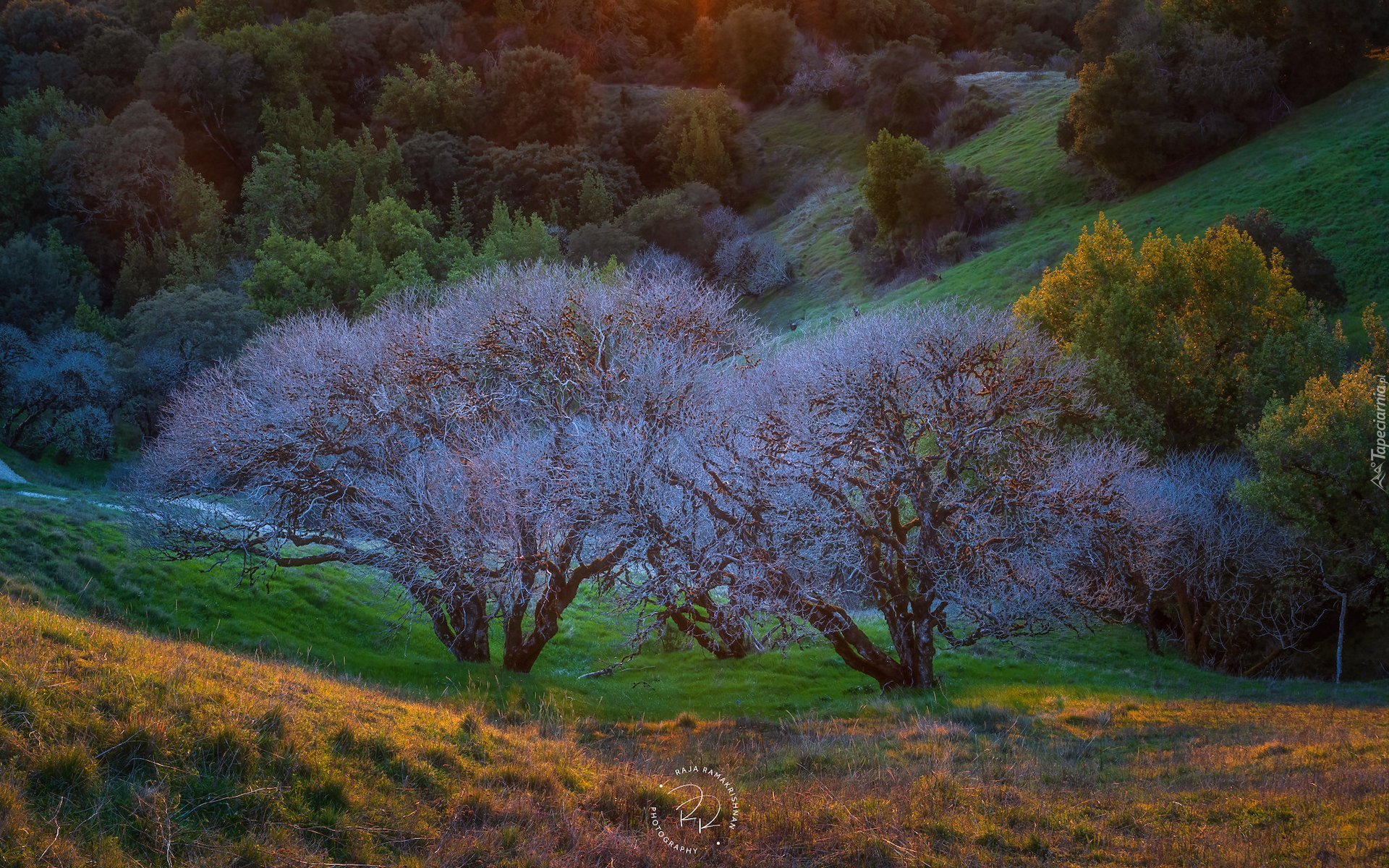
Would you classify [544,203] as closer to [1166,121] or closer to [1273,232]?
[1166,121]

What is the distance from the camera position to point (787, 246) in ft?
204

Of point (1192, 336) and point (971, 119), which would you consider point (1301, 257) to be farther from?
point (971, 119)

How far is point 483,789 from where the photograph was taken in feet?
25.9

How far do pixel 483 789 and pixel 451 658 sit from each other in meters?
10.8

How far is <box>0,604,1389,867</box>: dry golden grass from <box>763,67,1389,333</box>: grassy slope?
29.1 m

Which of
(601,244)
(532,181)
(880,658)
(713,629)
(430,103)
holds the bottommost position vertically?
(880,658)

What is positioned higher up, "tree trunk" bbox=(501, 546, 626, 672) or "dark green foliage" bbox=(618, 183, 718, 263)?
"dark green foliage" bbox=(618, 183, 718, 263)

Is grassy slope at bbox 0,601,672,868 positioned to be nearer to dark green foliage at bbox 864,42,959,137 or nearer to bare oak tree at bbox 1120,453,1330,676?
bare oak tree at bbox 1120,453,1330,676

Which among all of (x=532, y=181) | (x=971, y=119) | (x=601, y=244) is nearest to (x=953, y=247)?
(x=971, y=119)

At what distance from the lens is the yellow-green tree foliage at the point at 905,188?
51.6 meters

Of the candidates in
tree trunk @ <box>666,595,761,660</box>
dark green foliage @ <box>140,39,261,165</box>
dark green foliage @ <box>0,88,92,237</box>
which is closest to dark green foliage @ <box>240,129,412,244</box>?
dark green foliage @ <box>140,39,261,165</box>

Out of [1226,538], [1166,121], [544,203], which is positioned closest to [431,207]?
[544,203]

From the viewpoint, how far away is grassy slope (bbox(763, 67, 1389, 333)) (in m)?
34.1

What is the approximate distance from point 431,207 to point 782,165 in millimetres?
29184
